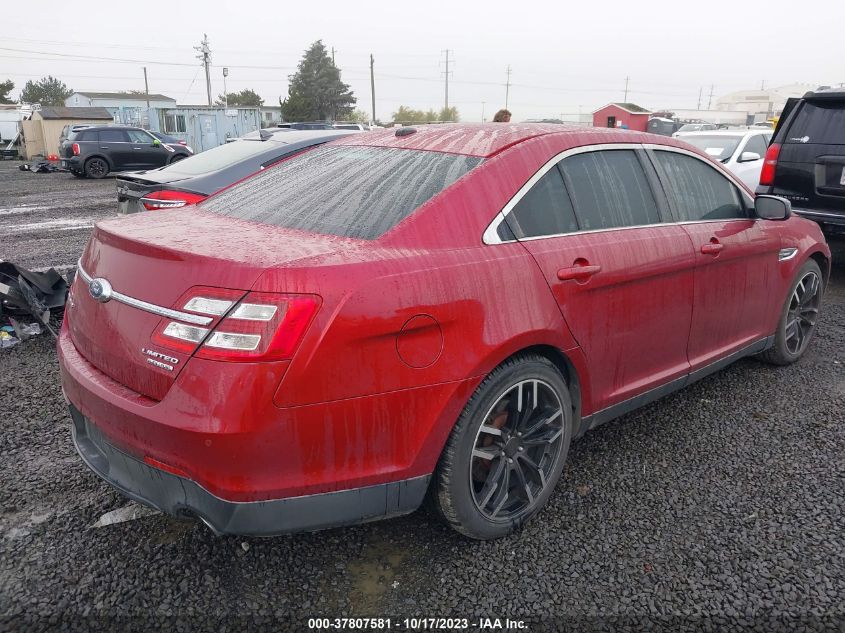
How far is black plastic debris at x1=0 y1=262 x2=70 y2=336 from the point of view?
474 centimetres

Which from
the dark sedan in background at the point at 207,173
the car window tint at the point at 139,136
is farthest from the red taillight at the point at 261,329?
→ the car window tint at the point at 139,136

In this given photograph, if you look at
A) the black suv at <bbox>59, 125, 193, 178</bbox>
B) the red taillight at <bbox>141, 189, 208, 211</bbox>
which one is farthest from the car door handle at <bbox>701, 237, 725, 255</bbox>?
the black suv at <bbox>59, 125, 193, 178</bbox>

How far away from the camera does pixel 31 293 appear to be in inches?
188

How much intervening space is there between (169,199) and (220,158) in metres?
1.05

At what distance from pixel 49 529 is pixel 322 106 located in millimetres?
77614

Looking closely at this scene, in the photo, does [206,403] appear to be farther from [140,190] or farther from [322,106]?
[322,106]

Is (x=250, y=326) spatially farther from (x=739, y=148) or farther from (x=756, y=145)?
(x=756, y=145)

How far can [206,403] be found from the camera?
1.92m

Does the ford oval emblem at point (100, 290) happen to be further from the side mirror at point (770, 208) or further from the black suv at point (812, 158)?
the black suv at point (812, 158)

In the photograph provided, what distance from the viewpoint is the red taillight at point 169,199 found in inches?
225

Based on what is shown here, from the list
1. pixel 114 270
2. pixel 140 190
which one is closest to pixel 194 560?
pixel 114 270

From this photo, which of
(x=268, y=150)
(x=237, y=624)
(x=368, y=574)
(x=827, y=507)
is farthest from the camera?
(x=268, y=150)

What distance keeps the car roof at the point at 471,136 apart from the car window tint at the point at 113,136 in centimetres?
2098

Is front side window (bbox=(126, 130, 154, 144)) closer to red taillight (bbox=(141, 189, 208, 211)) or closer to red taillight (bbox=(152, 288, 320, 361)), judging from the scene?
red taillight (bbox=(141, 189, 208, 211))
